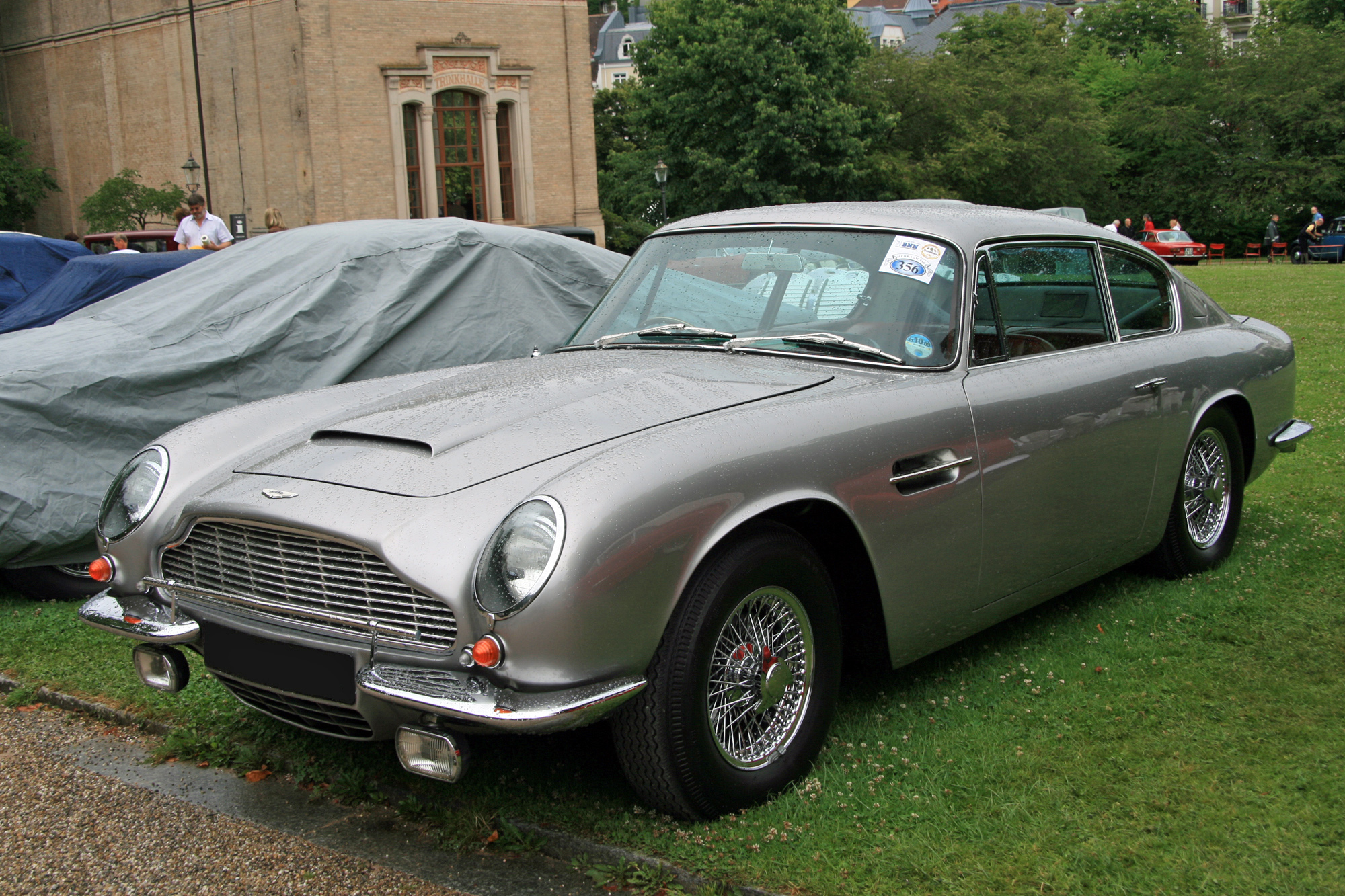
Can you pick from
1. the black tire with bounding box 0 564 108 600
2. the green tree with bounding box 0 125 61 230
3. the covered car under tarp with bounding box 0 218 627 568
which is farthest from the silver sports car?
the green tree with bounding box 0 125 61 230

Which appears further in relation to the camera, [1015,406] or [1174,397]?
[1174,397]

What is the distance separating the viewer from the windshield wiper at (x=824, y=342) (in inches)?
144

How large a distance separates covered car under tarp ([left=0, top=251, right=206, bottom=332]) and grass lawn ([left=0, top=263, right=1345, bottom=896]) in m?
2.27

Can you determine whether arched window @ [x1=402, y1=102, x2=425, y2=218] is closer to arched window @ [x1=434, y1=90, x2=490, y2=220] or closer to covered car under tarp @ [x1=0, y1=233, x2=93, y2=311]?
arched window @ [x1=434, y1=90, x2=490, y2=220]

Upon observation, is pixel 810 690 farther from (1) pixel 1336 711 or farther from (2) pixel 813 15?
(2) pixel 813 15

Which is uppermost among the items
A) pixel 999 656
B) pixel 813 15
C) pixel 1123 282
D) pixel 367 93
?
pixel 813 15

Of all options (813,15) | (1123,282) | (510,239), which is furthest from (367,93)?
(1123,282)

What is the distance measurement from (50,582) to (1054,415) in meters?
4.38

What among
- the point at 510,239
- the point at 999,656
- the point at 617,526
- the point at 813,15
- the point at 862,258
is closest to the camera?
the point at 617,526

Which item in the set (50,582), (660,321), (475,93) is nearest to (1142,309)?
(660,321)

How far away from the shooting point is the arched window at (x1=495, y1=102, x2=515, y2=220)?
1428 inches

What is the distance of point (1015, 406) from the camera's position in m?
3.75

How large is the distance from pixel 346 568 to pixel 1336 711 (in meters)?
2.96

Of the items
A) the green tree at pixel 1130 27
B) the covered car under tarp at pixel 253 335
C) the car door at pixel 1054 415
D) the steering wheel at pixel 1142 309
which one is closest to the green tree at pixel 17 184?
the covered car under tarp at pixel 253 335
